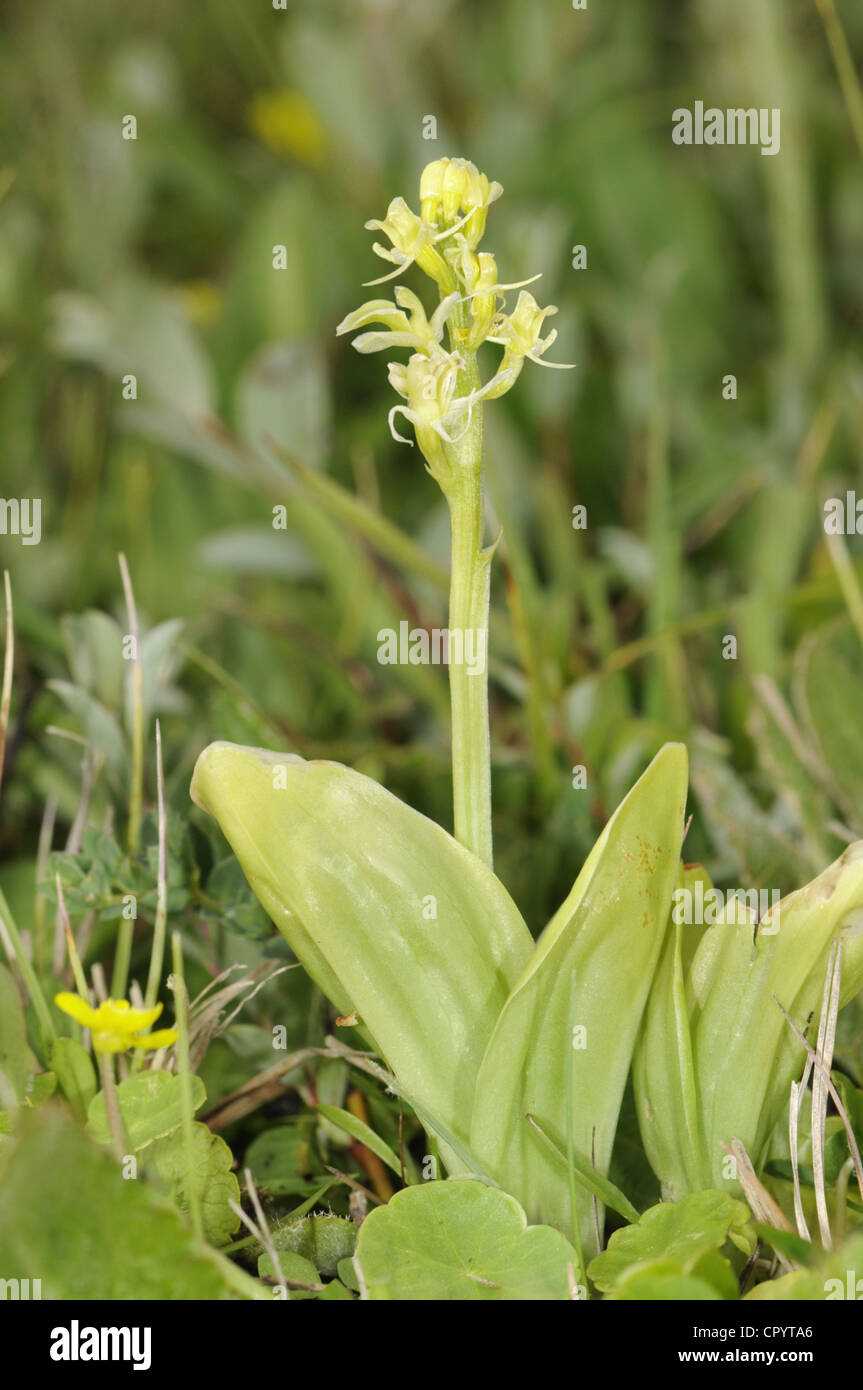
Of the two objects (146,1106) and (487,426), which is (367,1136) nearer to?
(146,1106)

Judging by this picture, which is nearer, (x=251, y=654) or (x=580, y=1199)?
(x=580, y=1199)

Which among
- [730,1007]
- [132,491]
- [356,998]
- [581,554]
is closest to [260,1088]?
Answer: [356,998]

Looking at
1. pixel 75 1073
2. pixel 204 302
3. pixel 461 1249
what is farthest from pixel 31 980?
pixel 204 302

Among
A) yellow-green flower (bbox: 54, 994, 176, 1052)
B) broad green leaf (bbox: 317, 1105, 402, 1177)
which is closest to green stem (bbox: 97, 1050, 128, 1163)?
yellow-green flower (bbox: 54, 994, 176, 1052)

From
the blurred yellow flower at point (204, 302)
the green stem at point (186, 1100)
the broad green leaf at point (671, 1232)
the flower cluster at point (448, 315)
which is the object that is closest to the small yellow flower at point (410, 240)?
the flower cluster at point (448, 315)

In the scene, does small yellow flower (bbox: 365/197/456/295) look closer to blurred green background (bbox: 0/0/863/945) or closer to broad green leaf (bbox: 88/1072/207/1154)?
A: blurred green background (bbox: 0/0/863/945)

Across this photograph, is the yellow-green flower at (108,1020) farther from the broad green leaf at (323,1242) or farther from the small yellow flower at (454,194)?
the small yellow flower at (454,194)
